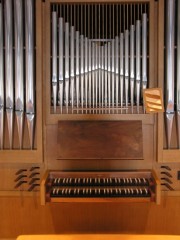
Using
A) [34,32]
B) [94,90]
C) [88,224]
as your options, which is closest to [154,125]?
[94,90]

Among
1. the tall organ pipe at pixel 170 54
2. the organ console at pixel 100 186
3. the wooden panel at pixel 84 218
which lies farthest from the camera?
the wooden panel at pixel 84 218

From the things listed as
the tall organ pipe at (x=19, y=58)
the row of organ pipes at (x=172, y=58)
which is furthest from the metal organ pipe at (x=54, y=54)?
the row of organ pipes at (x=172, y=58)

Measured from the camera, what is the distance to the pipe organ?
2.78 m

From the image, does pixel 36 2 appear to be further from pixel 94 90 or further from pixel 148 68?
pixel 148 68

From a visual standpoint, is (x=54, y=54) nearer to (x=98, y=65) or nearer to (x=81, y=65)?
(x=81, y=65)

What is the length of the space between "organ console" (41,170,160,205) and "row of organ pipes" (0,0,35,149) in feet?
2.48

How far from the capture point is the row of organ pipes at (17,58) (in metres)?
2.77

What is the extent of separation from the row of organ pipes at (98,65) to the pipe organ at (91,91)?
0.01m

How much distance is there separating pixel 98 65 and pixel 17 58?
84 centimetres

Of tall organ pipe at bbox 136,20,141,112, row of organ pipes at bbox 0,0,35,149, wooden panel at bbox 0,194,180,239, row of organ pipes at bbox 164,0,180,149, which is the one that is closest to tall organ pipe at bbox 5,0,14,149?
row of organ pipes at bbox 0,0,35,149

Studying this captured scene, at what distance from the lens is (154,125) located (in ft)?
9.53

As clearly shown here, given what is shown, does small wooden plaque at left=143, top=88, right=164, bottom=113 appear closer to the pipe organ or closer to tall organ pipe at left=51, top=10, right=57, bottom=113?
the pipe organ

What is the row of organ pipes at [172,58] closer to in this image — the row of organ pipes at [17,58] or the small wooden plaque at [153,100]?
the small wooden plaque at [153,100]

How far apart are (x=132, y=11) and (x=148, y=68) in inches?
25.6
